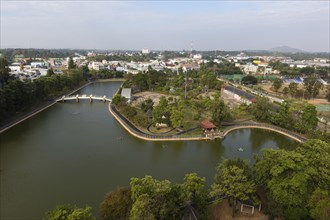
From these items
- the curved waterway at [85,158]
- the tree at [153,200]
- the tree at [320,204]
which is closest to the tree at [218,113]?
the curved waterway at [85,158]

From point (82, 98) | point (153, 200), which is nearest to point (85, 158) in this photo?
point (153, 200)

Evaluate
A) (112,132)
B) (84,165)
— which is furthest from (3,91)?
(84,165)

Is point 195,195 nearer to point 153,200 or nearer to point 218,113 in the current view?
point 153,200

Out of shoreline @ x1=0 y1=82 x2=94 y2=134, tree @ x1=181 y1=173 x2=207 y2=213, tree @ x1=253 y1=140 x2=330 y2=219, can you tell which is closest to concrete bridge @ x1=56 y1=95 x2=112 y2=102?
shoreline @ x1=0 y1=82 x2=94 y2=134

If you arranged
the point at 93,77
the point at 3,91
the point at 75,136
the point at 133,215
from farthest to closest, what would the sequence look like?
the point at 93,77 < the point at 3,91 < the point at 75,136 < the point at 133,215

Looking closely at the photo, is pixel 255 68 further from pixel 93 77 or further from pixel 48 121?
pixel 48 121

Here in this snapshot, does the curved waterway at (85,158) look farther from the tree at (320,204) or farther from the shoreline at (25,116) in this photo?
the tree at (320,204)

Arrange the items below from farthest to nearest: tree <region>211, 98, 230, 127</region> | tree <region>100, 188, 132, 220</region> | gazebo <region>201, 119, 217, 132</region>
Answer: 1. tree <region>211, 98, 230, 127</region>
2. gazebo <region>201, 119, 217, 132</region>
3. tree <region>100, 188, 132, 220</region>

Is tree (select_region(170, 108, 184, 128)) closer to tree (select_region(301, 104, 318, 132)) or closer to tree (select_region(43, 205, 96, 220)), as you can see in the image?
tree (select_region(301, 104, 318, 132))
